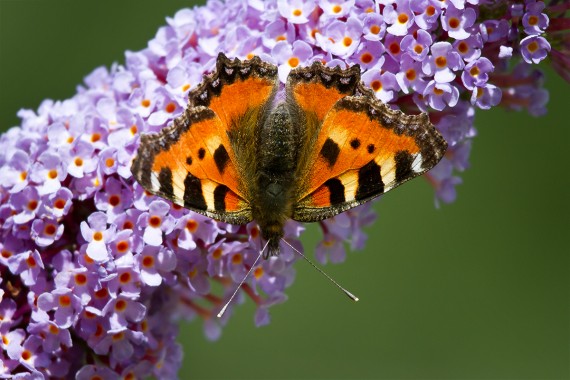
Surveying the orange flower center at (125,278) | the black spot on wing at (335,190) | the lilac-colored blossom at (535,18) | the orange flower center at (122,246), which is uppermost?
the lilac-colored blossom at (535,18)

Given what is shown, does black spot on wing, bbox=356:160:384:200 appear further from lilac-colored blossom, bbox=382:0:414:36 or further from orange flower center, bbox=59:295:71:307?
orange flower center, bbox=59:295:71:307

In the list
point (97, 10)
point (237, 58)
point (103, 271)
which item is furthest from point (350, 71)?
point (97, 10)

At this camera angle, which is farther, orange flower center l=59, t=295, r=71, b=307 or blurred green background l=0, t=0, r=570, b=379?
blurred green background l=0, t=0, r=570, b=379

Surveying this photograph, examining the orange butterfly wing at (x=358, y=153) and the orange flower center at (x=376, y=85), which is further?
the orange flower center at (x=376, y=85)

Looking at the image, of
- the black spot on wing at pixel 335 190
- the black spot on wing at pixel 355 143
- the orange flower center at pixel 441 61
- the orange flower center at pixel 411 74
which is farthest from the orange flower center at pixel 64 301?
the orange flower center at pixel 441 61

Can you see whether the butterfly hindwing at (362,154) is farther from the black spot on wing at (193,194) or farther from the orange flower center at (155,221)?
the orange flower center at (155,221)

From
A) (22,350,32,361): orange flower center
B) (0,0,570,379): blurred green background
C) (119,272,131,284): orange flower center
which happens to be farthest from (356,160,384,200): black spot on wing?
(0,0,570,379): blurred green background

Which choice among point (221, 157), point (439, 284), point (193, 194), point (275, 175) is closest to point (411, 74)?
point (275, 175)

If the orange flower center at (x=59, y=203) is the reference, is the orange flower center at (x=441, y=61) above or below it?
above
